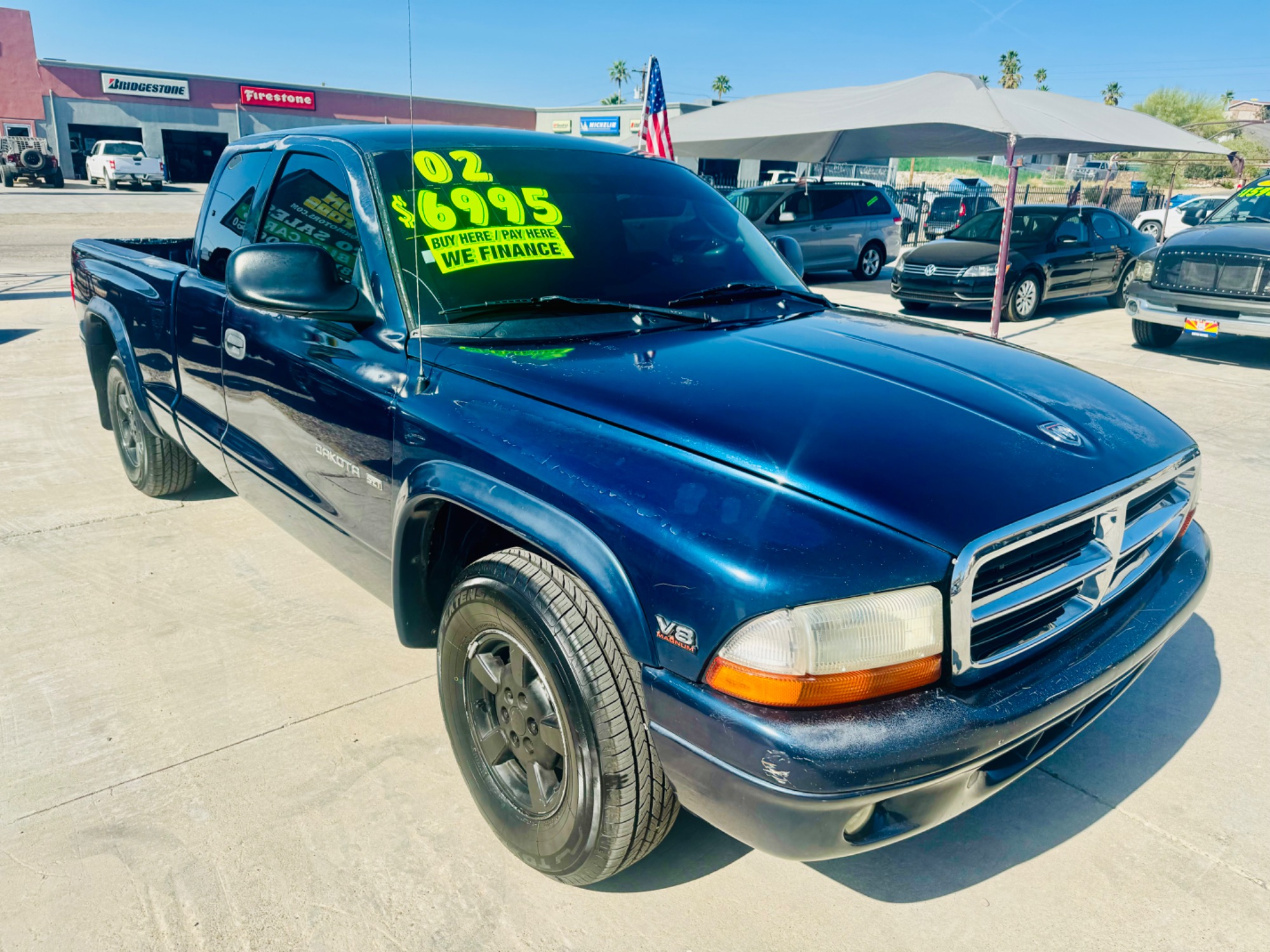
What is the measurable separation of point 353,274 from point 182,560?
79.8 inches

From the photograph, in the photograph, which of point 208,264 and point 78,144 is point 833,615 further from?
point 78,144

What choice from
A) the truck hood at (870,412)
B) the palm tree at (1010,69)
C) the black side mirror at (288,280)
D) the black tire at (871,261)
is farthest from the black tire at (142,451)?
the palm tree at (1010,69)

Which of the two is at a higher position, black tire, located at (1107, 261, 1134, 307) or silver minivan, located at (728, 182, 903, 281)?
silver minivan, located at (728, 182, 903, 281)

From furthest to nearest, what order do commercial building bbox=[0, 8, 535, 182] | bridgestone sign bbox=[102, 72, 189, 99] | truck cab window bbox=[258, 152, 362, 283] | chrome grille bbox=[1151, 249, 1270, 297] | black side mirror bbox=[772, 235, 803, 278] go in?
bridgestone sign bbox=[102, 72, 189, 99] → commercial building bbox=[0, 8, 535, 182] → chrome grille bbox=[1151, 249, 1270, 297] → black side mirror bbox=[772, 235, 803, 278] → truck cab window bbox=[258, 152, 362, 283]

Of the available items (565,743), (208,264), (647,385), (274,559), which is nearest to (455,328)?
(647,385)

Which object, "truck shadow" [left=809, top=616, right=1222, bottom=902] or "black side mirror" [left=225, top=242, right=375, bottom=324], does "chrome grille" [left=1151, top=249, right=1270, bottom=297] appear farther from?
"black side mirror" [left=225, top=242, right=375, bottom=324]

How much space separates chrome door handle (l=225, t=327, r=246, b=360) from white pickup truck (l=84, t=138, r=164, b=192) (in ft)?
121

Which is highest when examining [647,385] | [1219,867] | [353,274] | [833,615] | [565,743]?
[353,274]

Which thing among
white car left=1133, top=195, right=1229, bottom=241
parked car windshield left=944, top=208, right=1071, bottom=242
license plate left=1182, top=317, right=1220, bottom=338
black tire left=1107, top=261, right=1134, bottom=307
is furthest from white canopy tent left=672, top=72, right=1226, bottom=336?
white car left=1133, top=195, right=1229, bottom=241

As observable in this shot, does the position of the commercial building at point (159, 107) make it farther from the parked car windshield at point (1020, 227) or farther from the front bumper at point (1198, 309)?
the front bumper at point (1198, 309)

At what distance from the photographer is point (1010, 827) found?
2445 millimetres

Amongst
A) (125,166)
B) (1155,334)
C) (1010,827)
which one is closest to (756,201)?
(1155,334)

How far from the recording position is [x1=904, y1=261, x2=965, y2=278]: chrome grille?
11.5 metres

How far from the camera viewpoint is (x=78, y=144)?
4141cm
